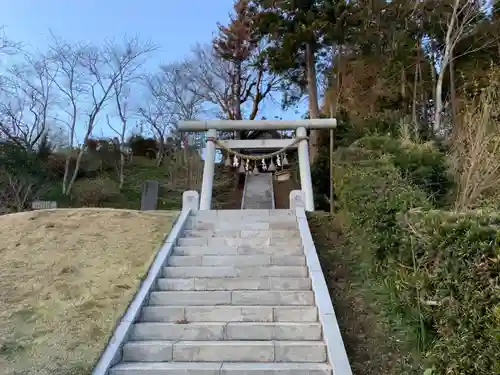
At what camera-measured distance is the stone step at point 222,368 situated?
4.31 m

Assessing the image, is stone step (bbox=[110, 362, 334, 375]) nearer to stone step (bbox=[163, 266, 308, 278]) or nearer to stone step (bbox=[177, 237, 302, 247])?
stone step (bbox=[163, 266, 308, 278])

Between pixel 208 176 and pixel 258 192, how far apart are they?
8502mm

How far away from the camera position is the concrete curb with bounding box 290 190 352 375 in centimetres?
431

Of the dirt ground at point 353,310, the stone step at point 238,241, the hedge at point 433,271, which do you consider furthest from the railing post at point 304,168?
the hedge at point 433,271

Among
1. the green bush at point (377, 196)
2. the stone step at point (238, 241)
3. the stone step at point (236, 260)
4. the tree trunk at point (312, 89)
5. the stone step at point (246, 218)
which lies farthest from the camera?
the tree trunk at point (312, 89)

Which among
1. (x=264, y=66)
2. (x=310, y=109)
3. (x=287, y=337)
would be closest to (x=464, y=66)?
(x=310, y=109)

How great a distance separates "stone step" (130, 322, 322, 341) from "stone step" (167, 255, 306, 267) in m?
1.60

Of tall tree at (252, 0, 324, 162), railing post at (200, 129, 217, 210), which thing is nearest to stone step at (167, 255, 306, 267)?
railing post at (200, 129, 217, 210)

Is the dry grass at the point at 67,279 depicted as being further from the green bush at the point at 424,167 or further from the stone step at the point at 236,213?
the green bush at the point at 424,167

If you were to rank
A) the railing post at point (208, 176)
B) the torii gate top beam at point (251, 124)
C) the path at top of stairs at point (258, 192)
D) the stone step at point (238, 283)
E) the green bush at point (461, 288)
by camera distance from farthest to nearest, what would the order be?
the path at top of stairs at point (258, 192), the torii gate top beam at point (251, 124), the railing post at point (208, 176), the stone step at point (238, 283), the green bush at point (461, 288)

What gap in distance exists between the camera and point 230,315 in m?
5.34

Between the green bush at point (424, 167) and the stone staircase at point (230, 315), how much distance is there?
201cm

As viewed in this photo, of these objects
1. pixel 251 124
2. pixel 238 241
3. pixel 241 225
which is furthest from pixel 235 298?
pixel 251 124

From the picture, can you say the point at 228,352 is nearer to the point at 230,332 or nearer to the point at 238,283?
the point at 230,332
